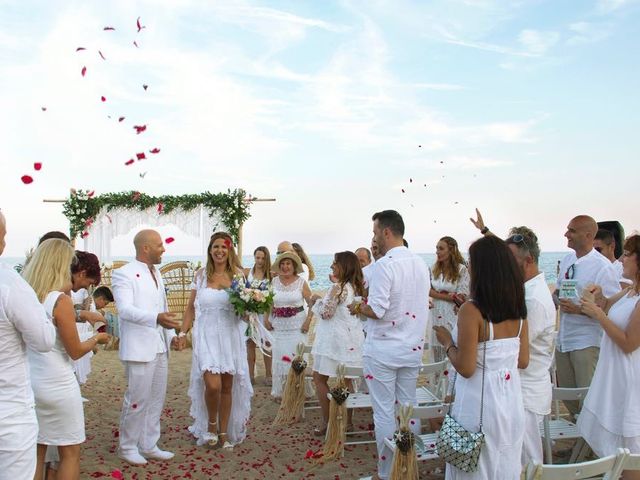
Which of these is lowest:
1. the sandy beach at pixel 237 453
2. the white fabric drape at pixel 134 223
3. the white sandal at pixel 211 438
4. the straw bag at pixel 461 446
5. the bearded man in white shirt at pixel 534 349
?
the sandy beach at pixel 237 453

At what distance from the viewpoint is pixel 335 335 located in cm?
697

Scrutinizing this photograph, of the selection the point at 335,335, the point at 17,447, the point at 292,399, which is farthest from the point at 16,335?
the point at 292,399

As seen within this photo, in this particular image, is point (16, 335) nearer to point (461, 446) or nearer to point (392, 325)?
point (461, 446)

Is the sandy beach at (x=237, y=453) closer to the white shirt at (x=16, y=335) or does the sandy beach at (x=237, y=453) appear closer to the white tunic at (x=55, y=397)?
the white tunic at (x=55, y=397)

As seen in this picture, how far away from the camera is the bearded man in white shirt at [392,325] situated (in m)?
5.06

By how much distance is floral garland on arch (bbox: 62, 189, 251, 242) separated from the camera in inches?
659

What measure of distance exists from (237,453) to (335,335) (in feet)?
5.71

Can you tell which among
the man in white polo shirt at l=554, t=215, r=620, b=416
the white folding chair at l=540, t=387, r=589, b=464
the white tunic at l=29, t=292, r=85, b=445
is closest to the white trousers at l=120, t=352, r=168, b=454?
the white tunic at l=29, t=292, r=85, b=445

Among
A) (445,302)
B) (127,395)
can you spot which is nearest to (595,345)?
(445,302)

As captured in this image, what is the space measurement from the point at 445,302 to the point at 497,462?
4255mm

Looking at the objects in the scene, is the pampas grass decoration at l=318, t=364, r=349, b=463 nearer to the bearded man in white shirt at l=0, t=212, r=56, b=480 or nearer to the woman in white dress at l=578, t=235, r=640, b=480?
the woman in white dress at l=578, t=235, r=640, b=480

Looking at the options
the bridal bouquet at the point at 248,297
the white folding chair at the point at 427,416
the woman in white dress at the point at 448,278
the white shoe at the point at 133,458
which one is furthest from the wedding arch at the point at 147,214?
the white folding chair at the point at 427,416

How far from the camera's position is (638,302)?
3768mm

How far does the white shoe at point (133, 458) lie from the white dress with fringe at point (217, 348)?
74 centimetres
